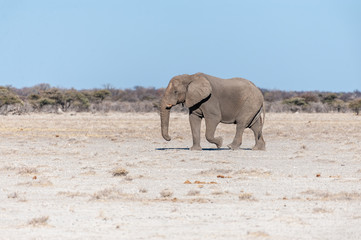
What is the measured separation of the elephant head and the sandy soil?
143cm

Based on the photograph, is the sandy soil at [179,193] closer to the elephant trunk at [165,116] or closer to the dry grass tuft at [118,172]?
the dry grass tuft at [118,172]

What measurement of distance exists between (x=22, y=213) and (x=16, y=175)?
17.4 ft

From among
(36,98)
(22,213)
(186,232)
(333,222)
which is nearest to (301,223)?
(333,222)

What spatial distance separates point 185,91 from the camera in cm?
2177

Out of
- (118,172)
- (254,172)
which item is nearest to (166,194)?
(118,172)

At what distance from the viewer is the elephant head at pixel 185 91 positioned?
70.1 ft

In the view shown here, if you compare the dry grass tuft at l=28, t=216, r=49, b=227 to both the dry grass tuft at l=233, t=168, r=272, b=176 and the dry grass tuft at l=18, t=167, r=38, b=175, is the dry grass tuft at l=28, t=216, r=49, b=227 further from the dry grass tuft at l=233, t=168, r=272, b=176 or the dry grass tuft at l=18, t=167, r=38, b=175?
the dry grass tuft at l=233, t=168, r=272, b=176

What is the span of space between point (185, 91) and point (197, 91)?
57 cm

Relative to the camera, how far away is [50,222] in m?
9.87

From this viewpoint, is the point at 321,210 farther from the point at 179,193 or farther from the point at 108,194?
the point at 108,194

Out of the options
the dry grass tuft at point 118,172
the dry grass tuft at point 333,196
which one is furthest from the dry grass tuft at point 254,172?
the dry grass tuft at point 333,196

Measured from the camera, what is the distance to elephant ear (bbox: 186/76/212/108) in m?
21.3

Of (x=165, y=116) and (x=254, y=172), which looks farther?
(x=165, y=116)

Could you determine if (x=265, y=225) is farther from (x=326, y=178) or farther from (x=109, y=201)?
(x=326, y=178)
